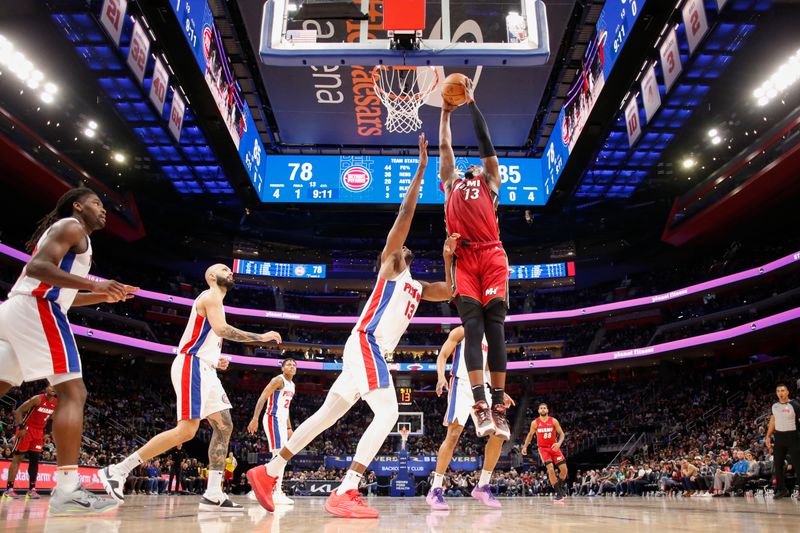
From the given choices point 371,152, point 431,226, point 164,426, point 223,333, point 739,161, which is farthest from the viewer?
point 431,226

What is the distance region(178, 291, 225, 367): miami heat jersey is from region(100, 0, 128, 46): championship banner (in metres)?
8.79

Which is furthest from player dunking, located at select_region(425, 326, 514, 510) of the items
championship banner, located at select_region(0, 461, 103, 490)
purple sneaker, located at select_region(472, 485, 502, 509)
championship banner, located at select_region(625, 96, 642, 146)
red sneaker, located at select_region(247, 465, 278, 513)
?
championship banner, located at select_region(625, 96, 642, 146)

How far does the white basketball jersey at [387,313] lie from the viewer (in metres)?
4.70

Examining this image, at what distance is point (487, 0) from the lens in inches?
330

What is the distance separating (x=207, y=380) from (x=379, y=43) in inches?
180

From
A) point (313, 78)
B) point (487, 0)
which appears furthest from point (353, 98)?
point (487, 0)

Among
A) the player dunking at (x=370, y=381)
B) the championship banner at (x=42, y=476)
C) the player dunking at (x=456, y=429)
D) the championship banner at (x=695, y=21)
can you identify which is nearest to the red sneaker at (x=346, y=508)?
the player dunking at (x=370, y=381)

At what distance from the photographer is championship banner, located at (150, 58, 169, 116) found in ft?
45.9

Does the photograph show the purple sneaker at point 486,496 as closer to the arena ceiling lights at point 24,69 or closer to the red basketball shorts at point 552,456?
the red basketball shorts at point 552,456

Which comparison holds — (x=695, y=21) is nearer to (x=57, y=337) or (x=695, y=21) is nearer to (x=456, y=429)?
(x=456, y=429)

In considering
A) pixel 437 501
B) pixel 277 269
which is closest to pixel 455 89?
pixel 437 501

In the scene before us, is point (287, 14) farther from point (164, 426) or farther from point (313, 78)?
point (164, 426)

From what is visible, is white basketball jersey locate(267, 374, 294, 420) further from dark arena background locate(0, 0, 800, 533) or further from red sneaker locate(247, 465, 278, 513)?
red sneaker locate(247, 465, 278, 513)

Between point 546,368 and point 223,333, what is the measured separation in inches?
1134
